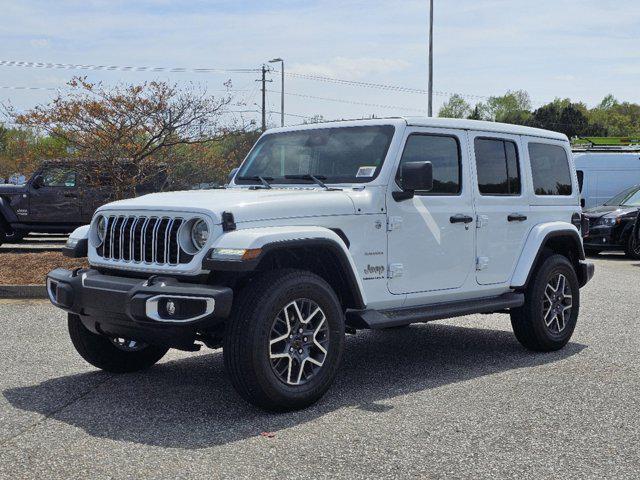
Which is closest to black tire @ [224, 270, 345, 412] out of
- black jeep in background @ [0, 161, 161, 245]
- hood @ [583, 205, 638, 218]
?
black jeep in background @ [0, 161, 161, 245]

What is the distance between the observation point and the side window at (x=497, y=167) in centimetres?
711

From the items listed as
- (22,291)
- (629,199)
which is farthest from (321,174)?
(629,199)

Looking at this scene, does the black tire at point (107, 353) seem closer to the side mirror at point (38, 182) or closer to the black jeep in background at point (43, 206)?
the black jeep in background at point (43, 206)

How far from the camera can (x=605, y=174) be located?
2197cm

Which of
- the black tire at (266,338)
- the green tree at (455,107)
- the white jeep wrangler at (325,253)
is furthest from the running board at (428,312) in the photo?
the green tree at (455,107)

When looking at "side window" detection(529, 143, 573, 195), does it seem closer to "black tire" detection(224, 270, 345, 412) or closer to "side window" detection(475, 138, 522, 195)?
"side window" detection(475, 138, 522, 195)

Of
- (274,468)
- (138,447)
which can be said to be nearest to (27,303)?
(138,447)

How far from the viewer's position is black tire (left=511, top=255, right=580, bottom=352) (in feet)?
24.2

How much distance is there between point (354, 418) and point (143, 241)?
176 cm

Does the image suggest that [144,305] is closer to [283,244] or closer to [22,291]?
[283,244]

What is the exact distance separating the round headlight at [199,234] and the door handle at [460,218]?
86.2 inches

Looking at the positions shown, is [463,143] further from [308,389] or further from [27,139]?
[27,139]

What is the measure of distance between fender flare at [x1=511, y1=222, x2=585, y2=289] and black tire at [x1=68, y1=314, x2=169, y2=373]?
3.03 metres

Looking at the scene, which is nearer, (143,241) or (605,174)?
(143,241)
